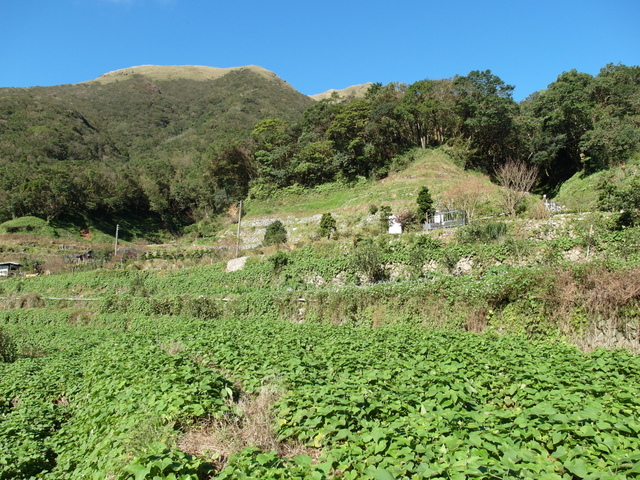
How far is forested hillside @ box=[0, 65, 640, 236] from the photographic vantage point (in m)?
31.6

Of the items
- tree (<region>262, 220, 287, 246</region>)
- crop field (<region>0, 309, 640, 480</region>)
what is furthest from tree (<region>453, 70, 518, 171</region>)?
crop field (<region>0, 309, 640, 480</region>)

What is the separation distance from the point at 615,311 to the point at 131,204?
5964 cm

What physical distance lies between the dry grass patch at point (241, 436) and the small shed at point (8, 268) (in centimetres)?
3895

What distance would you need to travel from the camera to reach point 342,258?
1756 centimetres

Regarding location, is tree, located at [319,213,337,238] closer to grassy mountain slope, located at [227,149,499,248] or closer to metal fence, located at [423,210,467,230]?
grassy mountain slope, located at [227,149,499,248]

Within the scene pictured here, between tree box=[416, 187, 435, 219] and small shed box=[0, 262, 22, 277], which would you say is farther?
small shed box=[0, 262, 22, 277]

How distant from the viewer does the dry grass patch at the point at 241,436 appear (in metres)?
3.76

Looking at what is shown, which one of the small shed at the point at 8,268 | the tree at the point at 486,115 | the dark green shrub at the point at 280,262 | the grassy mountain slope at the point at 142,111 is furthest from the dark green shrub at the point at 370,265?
the grassy mountain slope at the point at 142,111

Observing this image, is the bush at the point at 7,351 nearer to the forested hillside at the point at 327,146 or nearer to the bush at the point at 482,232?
the bush at the point at 482,232

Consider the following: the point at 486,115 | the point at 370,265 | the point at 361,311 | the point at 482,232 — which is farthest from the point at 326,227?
the point at 486,115

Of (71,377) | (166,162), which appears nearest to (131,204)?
(166,162)

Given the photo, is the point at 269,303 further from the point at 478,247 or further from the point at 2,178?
the point at 2,178

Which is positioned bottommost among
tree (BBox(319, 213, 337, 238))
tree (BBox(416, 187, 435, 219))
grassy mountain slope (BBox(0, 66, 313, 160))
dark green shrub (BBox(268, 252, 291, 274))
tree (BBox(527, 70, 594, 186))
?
dark green shrub (BBox(268, 252, 291, 274))

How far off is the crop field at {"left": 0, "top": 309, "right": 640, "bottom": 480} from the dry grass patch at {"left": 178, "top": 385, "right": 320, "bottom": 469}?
1.1 inches
